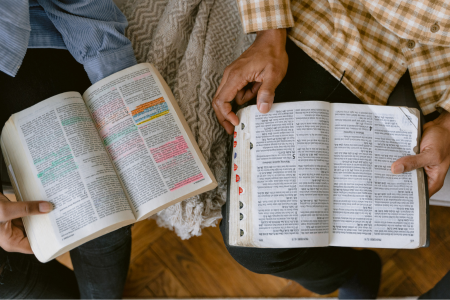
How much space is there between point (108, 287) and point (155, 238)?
0.23 m

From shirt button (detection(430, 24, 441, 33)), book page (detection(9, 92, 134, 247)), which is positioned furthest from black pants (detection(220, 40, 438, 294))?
book page (detection(9, 92, 134, 247))

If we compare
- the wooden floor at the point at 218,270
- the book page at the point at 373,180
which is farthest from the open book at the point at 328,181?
the wooden floor at the point at 218,270

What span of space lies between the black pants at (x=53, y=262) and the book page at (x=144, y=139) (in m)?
0.10

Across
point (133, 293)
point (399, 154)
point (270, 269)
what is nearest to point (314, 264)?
point (270, 269)

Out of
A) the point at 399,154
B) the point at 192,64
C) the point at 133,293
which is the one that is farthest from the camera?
the point at 133,293

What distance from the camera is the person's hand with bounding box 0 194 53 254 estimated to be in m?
0.49

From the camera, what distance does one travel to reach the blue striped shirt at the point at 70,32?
0.53 meters

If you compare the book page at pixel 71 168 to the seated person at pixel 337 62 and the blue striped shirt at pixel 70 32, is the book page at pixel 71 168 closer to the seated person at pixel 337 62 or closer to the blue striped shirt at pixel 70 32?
the blue striped shirt at pixel 70 32

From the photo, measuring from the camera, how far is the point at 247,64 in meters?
0.59

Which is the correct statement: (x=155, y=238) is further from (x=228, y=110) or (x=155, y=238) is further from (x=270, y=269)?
(x=228, y=110)

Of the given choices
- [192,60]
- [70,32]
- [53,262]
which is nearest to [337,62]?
[192,60]

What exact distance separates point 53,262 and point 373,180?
0.77m

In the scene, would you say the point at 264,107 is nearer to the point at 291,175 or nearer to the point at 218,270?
the point at 291,175

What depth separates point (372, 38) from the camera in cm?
63
